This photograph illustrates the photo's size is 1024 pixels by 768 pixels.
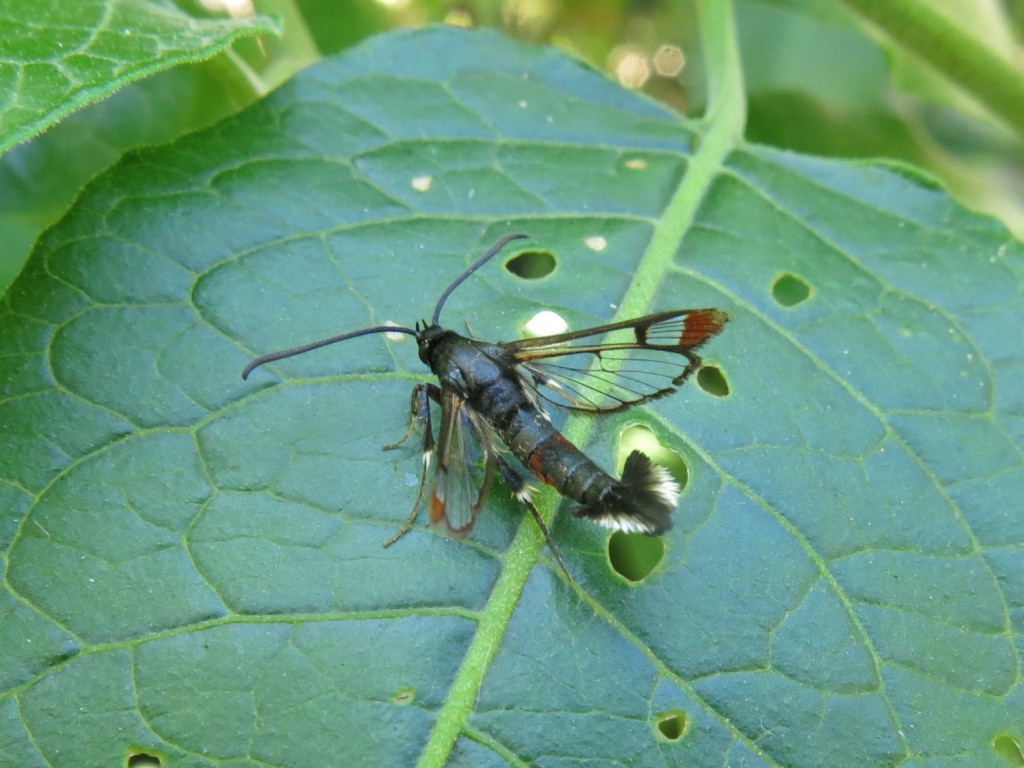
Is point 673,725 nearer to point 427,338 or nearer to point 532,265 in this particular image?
point 427,338

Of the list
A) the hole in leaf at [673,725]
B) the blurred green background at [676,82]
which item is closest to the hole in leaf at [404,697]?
the hole in leaf at [673,725]

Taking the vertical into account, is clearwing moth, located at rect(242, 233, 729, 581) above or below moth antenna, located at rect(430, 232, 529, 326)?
below

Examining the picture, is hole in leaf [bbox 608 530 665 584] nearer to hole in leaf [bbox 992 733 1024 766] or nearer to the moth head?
the moth head

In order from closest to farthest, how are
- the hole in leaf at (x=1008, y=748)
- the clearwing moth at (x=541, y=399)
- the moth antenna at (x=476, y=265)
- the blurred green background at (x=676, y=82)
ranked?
the hole in leaf at (x=1008, y=748) → the clearwing moth at (x=541, y=399) → the moth antenna at (x=476, y=265) → the blurred green background at (x=676, y=82)

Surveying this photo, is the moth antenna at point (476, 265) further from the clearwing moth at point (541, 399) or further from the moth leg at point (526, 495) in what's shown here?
the moth leg at point (526, 495)

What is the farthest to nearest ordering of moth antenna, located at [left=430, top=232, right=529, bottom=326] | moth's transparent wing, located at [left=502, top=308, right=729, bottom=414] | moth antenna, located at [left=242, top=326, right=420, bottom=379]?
moth antenna, located at [left=430, top=232, right=529, bottom=326] < moth's transparent wing, located at [left=502, top=308, right=729, bottom=414] < moth antenna, located at [left=242, top=326, right=420, bottom=379]

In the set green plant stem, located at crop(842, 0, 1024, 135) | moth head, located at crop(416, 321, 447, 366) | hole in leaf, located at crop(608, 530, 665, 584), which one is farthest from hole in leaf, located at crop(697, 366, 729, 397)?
green plant stem, located at crop(842, 0, 1024, 135)

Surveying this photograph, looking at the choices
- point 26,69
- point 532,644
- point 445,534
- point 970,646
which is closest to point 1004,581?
point 970,646

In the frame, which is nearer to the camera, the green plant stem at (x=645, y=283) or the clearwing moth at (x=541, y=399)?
the green plant stem at (x=645, y=283)
